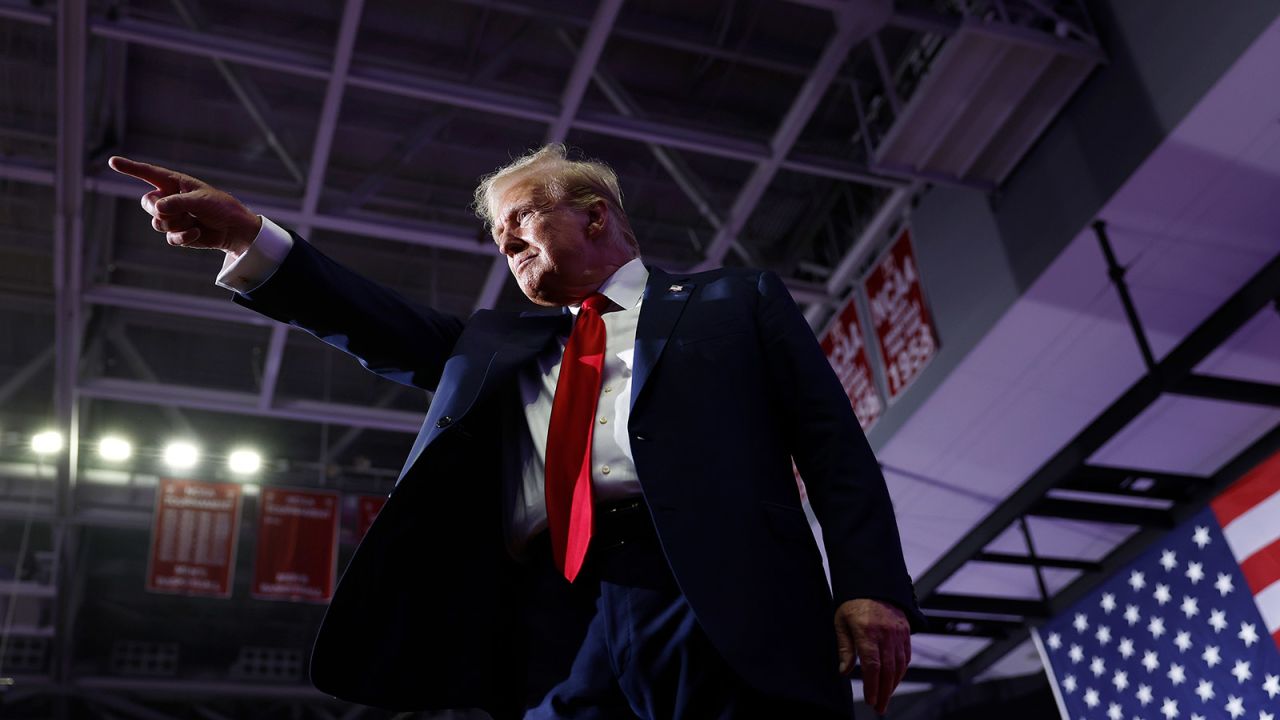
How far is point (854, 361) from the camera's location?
29.6 ft

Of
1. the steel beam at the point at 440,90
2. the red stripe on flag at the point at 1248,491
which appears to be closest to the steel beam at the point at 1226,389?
the red stripe on flag at the point at 1248,491

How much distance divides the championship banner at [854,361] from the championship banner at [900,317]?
251mm

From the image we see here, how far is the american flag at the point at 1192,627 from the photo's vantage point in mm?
6172

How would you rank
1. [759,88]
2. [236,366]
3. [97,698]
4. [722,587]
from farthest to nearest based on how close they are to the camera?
[97,698], [236,366], [759,88], [722,587]

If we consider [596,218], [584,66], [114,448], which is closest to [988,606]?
[584,66]

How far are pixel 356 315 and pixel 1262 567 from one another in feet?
19.5

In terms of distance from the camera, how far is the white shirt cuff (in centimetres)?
164

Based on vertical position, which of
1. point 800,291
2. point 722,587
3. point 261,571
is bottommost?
point 722,587

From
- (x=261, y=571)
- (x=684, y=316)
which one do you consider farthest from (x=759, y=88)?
(x=684, y=316)

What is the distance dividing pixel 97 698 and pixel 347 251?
24.8 feet

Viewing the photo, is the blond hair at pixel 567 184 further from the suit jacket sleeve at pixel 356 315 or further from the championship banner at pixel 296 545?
the championship banner at pixel 296 545

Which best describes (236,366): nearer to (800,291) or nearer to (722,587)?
(800,291)

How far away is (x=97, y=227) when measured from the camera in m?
9.34

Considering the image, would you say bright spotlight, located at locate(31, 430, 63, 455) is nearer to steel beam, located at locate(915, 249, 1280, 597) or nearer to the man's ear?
steel beam, located at locate(915, 249, 1280, 597)
